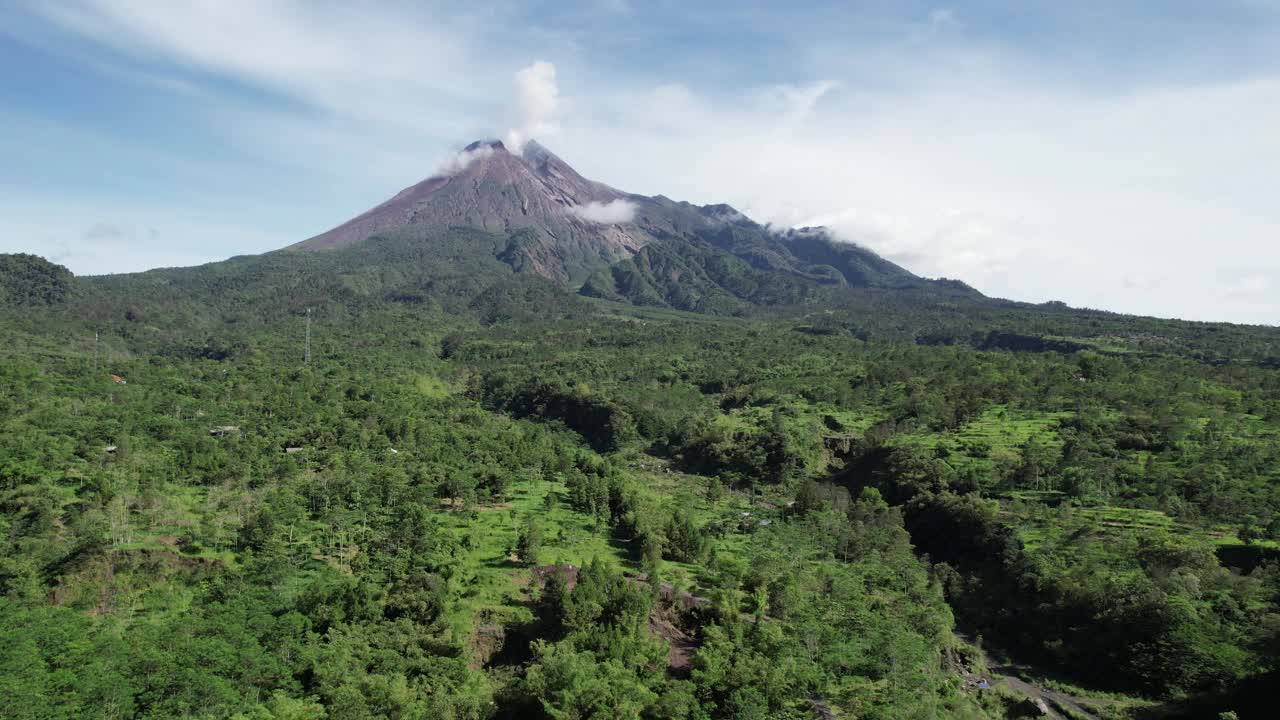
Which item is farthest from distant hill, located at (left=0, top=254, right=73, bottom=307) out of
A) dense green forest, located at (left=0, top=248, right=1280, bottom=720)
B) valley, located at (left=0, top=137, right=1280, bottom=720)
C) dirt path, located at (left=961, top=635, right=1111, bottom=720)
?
dirt path, located at (left=961, top=635, right=1111, bottom=720)

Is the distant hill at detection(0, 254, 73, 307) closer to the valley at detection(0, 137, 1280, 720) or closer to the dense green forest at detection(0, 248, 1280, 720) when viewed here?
the valley at detection(0, 137, 1280, 720)

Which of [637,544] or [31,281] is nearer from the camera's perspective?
[637,544]

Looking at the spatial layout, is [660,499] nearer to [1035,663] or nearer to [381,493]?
[381,493]

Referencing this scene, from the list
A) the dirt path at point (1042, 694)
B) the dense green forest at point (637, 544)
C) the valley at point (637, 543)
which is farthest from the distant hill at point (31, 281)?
the dirt path at point (1042, 694)

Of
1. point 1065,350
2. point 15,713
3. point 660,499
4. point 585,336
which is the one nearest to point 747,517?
point 660,499

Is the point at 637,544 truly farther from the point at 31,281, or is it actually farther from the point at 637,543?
the point at 31,281

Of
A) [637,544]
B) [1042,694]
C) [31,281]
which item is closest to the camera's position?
[1042,694]

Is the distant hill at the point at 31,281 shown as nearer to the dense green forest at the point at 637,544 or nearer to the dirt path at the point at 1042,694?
the dense green forest at the point at 637,544

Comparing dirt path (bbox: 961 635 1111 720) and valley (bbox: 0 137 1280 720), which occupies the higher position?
valley (bbox: 0 137 1280 720)

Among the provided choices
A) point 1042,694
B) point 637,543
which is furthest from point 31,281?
point 1042,694
